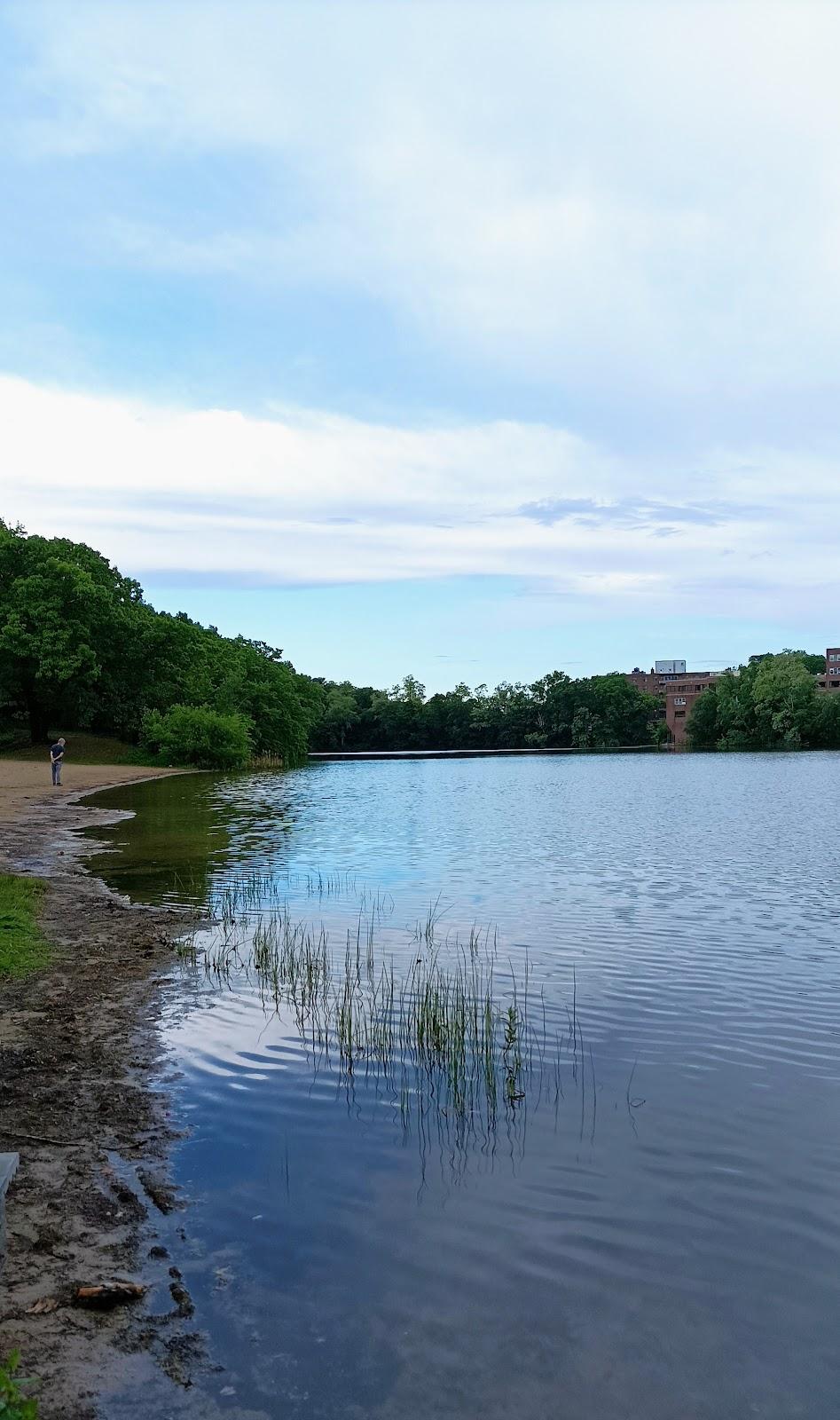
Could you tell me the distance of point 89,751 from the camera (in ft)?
249

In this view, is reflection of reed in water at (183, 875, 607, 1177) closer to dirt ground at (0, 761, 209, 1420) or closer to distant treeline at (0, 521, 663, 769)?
dirt ground at (0, 761, 209, 1420)

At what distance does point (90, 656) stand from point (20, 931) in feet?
195

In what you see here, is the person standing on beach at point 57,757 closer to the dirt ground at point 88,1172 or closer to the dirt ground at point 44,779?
the dirt ground at point 44,779

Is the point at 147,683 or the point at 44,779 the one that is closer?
the point at 44,779

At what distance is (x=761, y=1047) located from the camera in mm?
10484

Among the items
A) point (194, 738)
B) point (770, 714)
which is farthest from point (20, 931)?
point (770, 714)

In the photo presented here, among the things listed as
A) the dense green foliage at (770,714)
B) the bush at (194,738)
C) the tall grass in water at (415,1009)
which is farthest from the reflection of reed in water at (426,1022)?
the dense green foliage at (770,714)

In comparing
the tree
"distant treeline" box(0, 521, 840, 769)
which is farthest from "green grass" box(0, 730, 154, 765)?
the tree

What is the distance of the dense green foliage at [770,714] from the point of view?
13650 cm

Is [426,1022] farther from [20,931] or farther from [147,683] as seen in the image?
[147,683]

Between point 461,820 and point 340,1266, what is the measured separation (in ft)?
107

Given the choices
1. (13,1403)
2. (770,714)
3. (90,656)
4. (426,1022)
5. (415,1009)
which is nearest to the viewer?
(13,1403)

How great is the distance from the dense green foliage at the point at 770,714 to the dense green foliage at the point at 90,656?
73250 millimetres

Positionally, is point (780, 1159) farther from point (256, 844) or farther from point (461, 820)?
point (461, 820)
